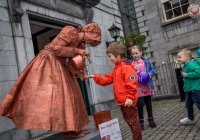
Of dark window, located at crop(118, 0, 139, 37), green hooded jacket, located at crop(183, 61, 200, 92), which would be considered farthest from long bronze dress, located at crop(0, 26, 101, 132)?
dark window, located at crop(118, 0, 139, 37)

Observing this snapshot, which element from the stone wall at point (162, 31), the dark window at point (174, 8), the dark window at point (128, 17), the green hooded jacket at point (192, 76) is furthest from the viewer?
the dark window at point (128, 17)

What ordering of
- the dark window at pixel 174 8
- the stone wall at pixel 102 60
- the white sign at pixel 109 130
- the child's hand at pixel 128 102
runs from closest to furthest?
A: the white sign at pixel 109 130 < the child's hand at pixel 128 102 < the stone wall at pixel 102 60 < the dark window at pixel 174 8

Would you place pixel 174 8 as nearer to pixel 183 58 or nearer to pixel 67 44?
pixel 183 58

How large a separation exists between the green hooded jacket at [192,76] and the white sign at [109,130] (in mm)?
1917

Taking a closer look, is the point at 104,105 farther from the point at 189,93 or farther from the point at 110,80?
the point at 110,80

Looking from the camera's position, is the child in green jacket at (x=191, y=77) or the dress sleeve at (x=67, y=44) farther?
the child in green jacket at (x=191, y=77)

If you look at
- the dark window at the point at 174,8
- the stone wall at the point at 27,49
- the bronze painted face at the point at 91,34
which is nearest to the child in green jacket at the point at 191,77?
the bronze painted face at the point at 91,34

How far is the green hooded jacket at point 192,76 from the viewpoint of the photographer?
359cm

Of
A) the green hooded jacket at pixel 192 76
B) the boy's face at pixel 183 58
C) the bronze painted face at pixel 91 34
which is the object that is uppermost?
the bronze painted face at pixel 91 34

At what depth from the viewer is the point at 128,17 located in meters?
14.0

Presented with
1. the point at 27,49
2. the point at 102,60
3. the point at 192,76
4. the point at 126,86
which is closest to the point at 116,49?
the point at 126,86

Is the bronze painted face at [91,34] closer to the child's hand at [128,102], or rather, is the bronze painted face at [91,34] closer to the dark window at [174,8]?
the child's hand at [128,102]

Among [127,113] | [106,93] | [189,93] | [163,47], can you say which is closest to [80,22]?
[106,93]

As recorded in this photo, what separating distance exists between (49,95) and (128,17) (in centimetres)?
1252
